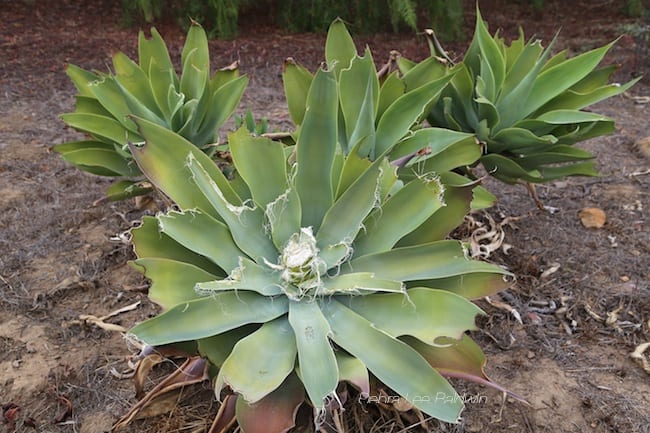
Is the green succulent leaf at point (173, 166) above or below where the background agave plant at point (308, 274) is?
above

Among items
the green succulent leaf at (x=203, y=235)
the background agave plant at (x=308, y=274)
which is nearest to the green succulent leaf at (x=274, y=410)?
the background agave plant at (x=308, y=274)

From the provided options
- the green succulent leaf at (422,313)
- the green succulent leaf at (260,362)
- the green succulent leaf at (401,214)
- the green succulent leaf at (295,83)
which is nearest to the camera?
the green succulent leaf at (260,362)

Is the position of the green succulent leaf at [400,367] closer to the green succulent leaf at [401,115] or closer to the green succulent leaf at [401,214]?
the green succulent leaf at [401,214]

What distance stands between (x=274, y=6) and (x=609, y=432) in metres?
5.06

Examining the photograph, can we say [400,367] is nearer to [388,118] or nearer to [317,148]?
[317,148]

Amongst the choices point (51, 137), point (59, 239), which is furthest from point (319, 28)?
point (59, 239)

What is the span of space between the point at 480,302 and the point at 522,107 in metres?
0.72

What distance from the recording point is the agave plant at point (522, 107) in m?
1.77

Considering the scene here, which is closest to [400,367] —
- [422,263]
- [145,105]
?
[422,263]

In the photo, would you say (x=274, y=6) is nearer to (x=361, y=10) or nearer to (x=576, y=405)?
(x=361, y=10)

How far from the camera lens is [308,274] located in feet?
3.82

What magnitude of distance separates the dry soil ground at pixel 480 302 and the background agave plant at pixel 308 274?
23 centimetres

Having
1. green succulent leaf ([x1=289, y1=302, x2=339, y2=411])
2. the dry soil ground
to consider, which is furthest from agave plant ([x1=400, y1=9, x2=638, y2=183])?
green succulent leaf ([x1=289, y1=302, x2=339, y2=411])

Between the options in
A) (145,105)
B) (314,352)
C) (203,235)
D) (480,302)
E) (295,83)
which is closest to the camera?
(314,352)
